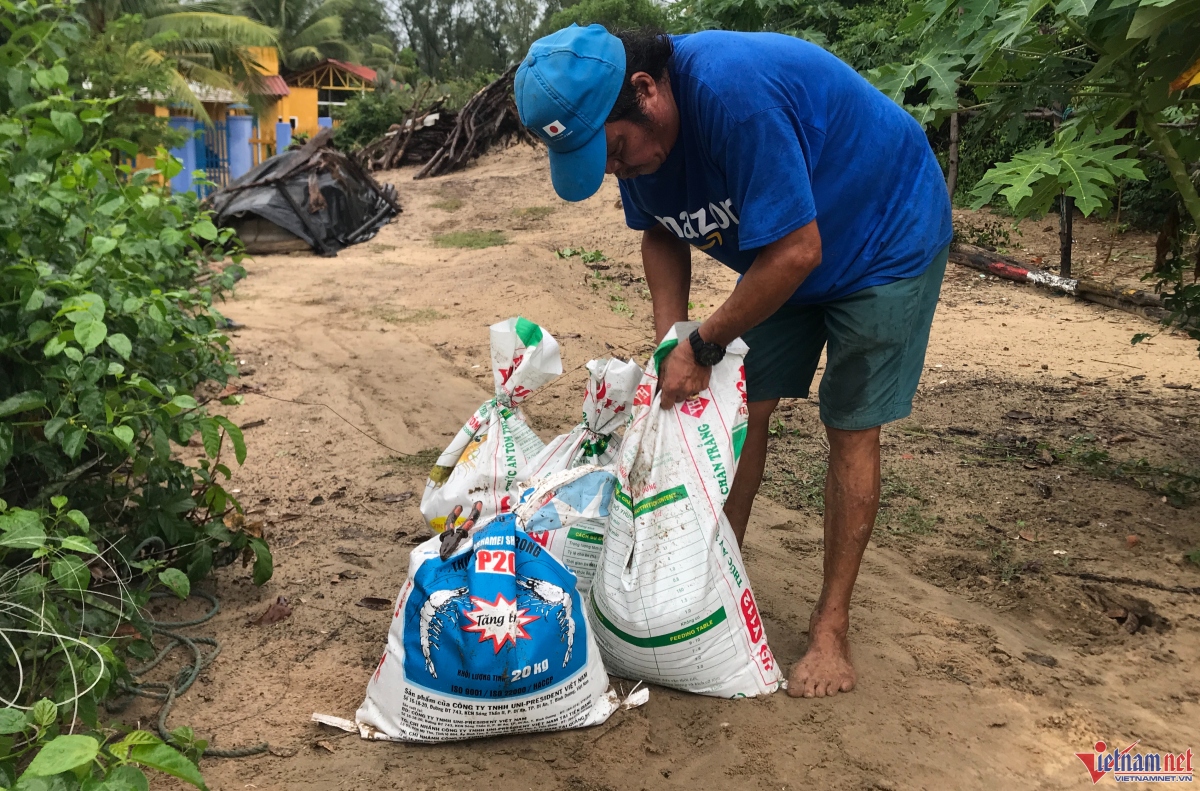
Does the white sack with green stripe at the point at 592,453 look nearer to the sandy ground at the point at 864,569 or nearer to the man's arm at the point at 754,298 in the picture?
the man's arm at the point at 754,298

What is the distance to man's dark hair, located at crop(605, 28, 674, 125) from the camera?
74.8 inches

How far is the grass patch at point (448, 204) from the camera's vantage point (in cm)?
1325

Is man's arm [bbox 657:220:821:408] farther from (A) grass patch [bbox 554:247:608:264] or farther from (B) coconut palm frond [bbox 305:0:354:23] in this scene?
(B) coconut palm frond [bbox 305:0:354:23]

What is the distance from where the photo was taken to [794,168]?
71.7 inches

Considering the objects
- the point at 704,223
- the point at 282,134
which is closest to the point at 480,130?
the point at 282,134

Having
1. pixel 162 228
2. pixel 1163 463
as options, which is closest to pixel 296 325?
pixel 162 228

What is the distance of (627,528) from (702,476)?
0.21 meters

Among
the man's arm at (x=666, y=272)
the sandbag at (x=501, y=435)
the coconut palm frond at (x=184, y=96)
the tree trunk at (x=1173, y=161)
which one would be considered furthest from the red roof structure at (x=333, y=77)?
the tree trunk at (x=1173, y=161)

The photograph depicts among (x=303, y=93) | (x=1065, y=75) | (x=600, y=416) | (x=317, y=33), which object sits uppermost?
(x=317, y=33)

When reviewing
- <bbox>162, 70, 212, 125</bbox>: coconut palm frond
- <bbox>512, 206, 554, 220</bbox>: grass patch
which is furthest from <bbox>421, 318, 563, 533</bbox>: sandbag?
<bbox>162, 70, 212, 125</bbox>: coconut palm frond

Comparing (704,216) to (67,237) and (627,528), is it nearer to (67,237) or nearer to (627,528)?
(627,528)

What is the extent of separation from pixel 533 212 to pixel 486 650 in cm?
1077

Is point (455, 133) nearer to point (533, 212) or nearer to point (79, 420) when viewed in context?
point (533, 212)

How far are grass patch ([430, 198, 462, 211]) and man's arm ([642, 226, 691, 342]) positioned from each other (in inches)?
439
